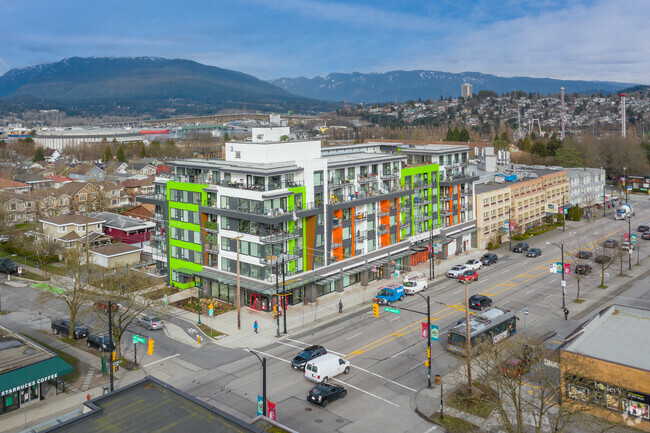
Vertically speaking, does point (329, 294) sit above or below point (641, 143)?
below

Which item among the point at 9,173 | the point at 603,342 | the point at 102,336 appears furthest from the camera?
the point at 9,173

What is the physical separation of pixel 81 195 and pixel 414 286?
270ft

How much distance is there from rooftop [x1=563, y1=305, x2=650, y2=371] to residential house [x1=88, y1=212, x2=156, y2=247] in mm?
67076

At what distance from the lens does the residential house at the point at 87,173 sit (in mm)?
144125

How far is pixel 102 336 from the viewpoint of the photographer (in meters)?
49.2

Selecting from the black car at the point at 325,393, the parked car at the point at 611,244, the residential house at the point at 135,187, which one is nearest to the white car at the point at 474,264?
the parked car at the point at 611,244

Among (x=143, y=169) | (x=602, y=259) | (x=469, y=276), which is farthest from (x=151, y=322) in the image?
(x=143, y=169)

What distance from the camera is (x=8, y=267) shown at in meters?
75.1

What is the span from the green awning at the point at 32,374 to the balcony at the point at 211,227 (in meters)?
24.5

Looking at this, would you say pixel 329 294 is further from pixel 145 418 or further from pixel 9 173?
pixel 9 173

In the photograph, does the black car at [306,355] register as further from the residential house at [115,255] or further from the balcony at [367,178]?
the residential house at [115,255]

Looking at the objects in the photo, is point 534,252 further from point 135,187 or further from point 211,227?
point 135,187

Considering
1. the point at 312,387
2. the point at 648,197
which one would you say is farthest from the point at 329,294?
the point at 648,197

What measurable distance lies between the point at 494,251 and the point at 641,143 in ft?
361
